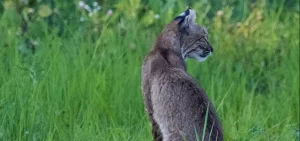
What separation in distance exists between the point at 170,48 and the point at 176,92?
28.5 inches

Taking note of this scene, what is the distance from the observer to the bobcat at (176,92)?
18.3ft

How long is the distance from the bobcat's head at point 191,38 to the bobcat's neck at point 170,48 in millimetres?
71

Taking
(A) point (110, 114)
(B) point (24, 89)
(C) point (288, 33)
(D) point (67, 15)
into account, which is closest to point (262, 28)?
(C) point (288, 33)

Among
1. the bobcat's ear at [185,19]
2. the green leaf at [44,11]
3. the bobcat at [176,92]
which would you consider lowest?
the bobcat at [176,92]

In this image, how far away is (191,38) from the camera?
6.55 meters

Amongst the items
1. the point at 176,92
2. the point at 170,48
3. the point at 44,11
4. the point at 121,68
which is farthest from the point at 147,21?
the point at 176,92

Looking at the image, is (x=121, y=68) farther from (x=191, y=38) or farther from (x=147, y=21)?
(x=147, y=21)

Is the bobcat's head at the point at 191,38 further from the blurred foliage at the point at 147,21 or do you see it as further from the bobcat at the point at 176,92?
the blurred foliage at the point at 147,21

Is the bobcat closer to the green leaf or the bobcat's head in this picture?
the bobcat's head

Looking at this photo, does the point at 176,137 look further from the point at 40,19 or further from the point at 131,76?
the point at 40,19

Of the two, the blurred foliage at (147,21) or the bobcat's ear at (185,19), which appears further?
the blurred foliage at (147,21)

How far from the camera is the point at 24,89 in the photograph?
6270 millimetres

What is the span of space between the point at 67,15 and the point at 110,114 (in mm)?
2353

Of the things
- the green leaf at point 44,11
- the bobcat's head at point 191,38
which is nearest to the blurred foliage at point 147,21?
the green leaf at point 44,11
